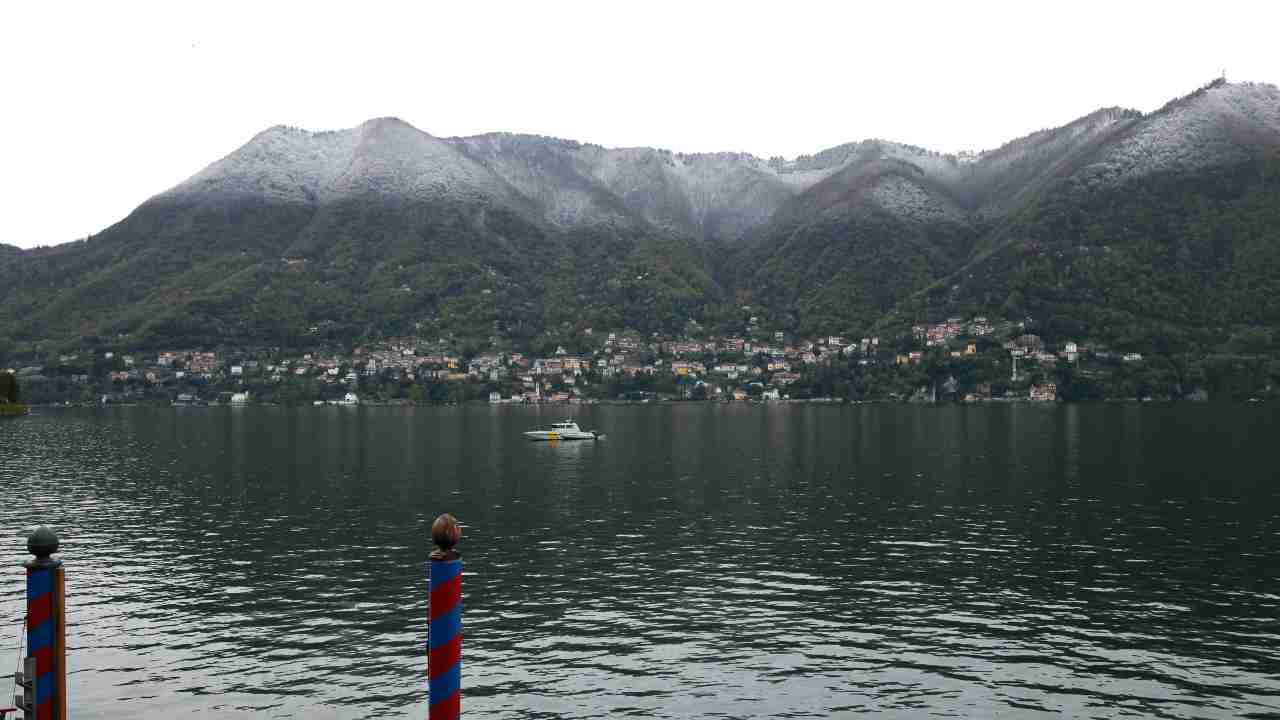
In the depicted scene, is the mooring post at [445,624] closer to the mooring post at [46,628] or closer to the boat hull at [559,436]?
the mooring post at [46,628]

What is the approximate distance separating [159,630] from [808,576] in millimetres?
19851

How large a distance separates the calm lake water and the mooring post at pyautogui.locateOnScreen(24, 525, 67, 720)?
9308mm

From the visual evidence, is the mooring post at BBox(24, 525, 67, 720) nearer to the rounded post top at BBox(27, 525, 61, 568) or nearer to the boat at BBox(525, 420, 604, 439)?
the rounded post top at BBox(27, 525, 61, 568)

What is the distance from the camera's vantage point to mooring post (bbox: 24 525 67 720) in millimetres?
9805

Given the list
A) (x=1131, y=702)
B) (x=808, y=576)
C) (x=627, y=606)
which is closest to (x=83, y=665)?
(x=627, y=606)

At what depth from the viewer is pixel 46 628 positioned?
10031mm

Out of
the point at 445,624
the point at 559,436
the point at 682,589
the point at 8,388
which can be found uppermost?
the point at 8,388

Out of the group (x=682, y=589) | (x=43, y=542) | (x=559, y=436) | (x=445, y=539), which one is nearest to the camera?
(x=445, y=539)

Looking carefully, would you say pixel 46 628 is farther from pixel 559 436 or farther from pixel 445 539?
pixel 559 436

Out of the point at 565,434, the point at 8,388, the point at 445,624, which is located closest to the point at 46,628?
the point at 445,624

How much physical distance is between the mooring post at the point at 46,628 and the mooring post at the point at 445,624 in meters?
4.08

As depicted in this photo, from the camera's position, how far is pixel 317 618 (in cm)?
2653

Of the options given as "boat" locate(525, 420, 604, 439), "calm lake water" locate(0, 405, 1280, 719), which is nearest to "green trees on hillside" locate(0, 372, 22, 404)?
"boat" locate(525, 420, 604, 439)

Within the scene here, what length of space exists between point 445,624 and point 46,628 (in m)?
4.71
